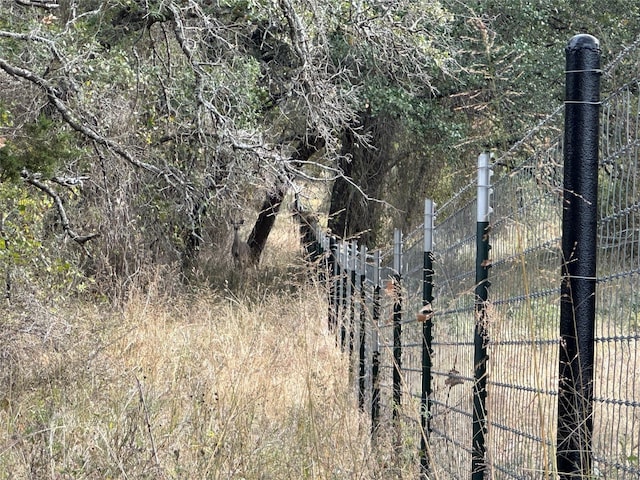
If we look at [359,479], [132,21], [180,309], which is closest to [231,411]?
[359,479]

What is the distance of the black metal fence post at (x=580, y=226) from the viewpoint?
8.98ft

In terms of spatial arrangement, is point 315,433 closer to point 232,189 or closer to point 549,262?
point 549,262

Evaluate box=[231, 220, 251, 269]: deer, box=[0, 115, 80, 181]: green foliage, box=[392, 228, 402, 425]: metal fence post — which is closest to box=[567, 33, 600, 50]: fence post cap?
box=[392, 228, 402, 425]: metal fence post

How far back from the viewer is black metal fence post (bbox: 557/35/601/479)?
A: 274 cm

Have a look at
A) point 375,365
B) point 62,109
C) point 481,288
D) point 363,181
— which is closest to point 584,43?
point 481,288

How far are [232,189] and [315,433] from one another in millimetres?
6782

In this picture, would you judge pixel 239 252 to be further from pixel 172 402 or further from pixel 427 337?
pixel 427 337

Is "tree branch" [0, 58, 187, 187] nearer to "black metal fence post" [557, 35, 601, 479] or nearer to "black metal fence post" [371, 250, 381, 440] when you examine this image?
"black metal fence post" [371, 250, 381, 440]

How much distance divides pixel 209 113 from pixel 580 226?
773 cm

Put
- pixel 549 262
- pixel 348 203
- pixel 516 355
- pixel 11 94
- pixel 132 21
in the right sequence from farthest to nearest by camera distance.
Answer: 1. pixel 348 203
2. pixel 132 21
3. pixel 11 94
4. pixel 516 355
5. pixel 549 262

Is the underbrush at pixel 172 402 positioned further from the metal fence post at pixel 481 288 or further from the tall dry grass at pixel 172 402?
the metal fence post at pixel 481 288

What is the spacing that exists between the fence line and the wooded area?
1.46 ft

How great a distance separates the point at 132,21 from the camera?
13.3 metres

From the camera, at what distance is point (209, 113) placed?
33.4 ft
